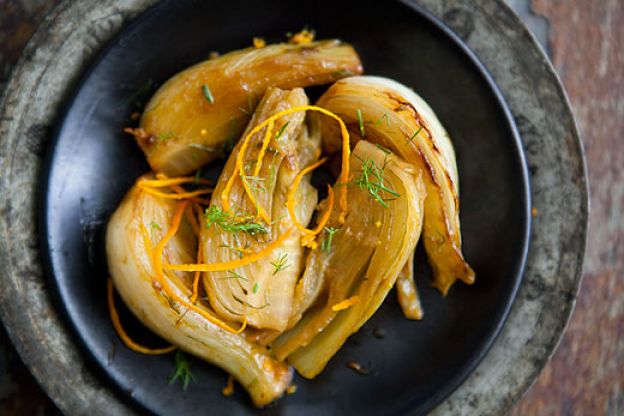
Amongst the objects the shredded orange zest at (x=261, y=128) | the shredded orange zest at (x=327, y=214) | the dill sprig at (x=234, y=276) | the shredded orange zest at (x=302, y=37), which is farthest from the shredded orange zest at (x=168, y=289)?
the shredded orange zest at (x=302, y=37)

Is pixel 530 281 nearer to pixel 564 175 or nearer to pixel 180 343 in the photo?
pixel 564 175

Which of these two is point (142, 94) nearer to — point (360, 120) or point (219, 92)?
point (219, 92)

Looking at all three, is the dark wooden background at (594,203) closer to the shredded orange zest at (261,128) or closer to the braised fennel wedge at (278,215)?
the braised fennel wedge at (278,215)

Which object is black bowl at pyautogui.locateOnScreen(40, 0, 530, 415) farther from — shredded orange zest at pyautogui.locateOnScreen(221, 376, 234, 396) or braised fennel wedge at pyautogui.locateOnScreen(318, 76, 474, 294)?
braised fennel wedge at pyautogui.locateOnScreen(318, 76, 474, 294)

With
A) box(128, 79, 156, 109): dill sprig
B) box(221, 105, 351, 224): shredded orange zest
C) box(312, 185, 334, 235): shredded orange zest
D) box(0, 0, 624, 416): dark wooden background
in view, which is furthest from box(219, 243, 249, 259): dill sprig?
box(0, 0, 624, 416): dark wooden background

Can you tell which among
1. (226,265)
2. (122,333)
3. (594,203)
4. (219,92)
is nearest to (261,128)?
(219,92)

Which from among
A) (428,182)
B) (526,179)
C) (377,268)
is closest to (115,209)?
(377,268)
